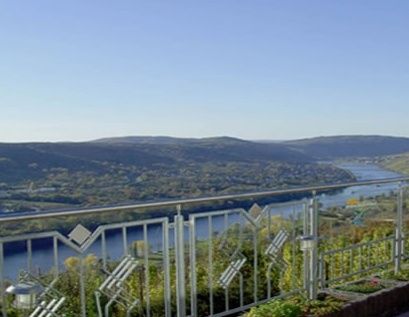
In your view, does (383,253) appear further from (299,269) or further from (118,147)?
(118,147)

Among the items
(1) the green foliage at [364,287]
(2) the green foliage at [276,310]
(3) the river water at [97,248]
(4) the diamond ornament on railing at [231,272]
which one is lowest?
(1) the green foliage at [364,287]

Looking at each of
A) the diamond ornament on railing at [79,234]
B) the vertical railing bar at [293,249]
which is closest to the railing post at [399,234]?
the vertical railing bar at [293,249]

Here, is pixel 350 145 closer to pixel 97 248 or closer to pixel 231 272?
pixel 231 272

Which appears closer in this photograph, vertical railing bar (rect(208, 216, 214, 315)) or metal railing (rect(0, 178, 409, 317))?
metal railing (rect(0, 178, 409, 317))

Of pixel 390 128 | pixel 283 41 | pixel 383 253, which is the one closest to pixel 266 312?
pixel 383 253

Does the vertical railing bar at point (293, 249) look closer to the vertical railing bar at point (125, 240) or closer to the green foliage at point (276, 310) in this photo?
the green foliage at point (276, 310)

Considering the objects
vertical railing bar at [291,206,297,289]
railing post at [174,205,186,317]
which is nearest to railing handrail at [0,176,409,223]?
railing post at [174,205,186,317]

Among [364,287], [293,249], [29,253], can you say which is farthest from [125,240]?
[364,287]

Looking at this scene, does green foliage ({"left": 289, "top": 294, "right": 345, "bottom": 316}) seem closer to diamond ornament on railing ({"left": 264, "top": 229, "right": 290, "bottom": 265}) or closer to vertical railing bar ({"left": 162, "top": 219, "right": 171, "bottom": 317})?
diamond ornament on railing ({"left": 264, "top": 229, "right": 290, "bottom": 265})
